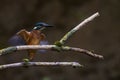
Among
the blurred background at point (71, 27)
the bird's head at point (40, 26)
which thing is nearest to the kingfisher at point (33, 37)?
the bird's head at point (40, 26)

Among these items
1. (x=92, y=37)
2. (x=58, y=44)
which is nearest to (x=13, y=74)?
(x=92, y=37)

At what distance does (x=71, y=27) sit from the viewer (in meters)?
3.35

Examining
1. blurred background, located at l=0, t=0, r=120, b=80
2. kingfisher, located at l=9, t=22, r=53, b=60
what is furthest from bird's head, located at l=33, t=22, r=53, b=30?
blurred background, located at l=0, t=0, r=120, b=80

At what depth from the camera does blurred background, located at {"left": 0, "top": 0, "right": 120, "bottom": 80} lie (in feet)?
10.9

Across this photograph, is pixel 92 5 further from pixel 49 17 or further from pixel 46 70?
pixel 46 70

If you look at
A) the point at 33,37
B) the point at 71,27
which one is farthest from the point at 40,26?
the point at 71,27

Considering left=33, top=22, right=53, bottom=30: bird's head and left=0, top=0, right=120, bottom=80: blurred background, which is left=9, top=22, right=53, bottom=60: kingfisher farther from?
left=0, top=0, right=120, bottom=80: blurred background

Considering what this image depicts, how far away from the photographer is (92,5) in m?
3.34

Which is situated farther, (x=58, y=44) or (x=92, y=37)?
(x=92, y=37)

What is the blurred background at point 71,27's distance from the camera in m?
3.33

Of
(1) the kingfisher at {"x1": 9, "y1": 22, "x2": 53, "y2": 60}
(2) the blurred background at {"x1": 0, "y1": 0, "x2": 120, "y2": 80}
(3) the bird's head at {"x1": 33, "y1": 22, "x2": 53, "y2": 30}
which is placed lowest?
(1) the kingfisher at {"x1": 9, "y1": 22, "x2": 53, "y2": 60}

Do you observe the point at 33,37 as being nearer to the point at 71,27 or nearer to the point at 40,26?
the point at 40,26

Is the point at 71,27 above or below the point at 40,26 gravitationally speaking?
above

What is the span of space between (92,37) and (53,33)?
309mm
